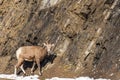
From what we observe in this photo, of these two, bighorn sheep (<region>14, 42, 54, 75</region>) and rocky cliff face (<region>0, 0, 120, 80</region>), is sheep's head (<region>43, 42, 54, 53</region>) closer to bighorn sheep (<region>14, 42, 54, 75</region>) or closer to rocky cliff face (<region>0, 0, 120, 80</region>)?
bighorn sheep (<region>14, 42, 54, 75</region>)

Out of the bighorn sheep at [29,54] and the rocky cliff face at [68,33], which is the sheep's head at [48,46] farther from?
the rocky cliff face at [68,33]

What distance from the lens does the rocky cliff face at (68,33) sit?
1034 inches

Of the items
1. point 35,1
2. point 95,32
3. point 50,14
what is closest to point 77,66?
point 95,32

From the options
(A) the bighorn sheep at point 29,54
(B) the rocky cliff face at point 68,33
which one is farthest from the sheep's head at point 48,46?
(B) the rocky cliff face at point 68,33

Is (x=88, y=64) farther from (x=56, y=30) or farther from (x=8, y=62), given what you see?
(x=8, y=62)

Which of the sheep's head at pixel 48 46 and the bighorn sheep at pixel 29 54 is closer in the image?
the sheep's head at pixel 48 46

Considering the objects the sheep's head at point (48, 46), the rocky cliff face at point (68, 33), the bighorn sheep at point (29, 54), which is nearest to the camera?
the rocky cliff face at point (68, 33)

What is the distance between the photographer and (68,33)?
28.5m

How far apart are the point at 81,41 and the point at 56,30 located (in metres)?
2.66

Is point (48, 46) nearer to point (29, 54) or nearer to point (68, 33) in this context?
point (29, 54)

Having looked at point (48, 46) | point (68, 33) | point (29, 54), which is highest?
point (68, 33)

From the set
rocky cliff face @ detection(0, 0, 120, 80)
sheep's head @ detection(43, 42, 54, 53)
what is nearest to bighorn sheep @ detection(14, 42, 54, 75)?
sheep's head @ detection(43, 42, 54, 53)

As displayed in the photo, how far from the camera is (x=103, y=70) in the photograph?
25.9m

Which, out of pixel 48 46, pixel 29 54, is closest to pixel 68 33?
pixel 48 46
